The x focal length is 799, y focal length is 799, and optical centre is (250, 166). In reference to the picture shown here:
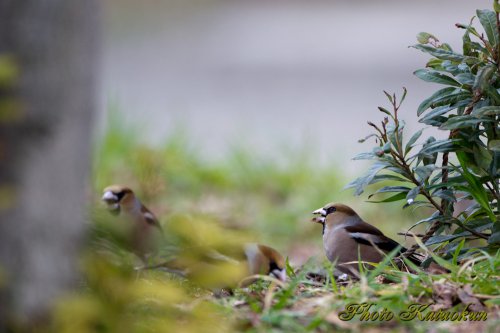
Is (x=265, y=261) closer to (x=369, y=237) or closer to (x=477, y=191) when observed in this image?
(x=369, y=237)

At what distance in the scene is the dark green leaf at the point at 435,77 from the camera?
4.05 m

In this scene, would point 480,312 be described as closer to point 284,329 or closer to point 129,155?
point 284,329

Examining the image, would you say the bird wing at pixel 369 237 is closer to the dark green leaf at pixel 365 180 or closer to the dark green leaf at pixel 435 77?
the dark green leaf at pixel 365 180

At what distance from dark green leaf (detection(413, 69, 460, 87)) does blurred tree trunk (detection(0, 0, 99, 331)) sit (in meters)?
2.08

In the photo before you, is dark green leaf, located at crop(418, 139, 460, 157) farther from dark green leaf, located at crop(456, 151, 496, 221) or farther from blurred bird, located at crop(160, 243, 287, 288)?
blurred bird, located at crop(160, 243, 287, 288)

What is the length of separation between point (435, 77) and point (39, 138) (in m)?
2.29

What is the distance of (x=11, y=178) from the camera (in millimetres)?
2430

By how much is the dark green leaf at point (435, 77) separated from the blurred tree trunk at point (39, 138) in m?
2.08

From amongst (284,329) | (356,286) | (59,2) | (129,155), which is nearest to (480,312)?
(356,286)

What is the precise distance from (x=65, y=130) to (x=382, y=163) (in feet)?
6.65

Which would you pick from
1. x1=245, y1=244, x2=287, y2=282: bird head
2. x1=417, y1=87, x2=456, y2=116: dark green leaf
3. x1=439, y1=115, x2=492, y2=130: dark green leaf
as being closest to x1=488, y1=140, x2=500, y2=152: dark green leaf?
x1=439, y1=115, x2=492, y2=130: dark green leaf

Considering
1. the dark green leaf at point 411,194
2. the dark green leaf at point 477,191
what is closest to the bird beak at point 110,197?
the dark green leaf at point 411,194

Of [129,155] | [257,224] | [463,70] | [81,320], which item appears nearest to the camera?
[81,320]

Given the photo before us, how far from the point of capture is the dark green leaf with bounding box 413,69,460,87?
4047 millimetres
